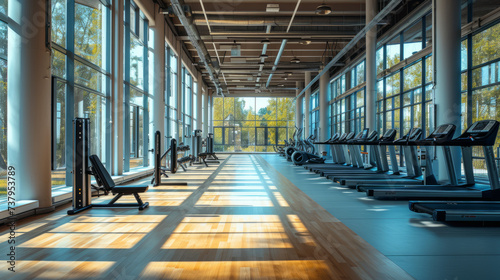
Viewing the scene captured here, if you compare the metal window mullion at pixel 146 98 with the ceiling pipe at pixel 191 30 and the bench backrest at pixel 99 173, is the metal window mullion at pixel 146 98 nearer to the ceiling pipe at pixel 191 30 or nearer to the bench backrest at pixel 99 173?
the ceiling pipe at pixel 191 30

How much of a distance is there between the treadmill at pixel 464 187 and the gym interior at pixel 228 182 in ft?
0.08

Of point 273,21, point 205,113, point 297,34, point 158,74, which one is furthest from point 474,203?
point 205,113

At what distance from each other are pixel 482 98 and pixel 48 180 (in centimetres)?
783

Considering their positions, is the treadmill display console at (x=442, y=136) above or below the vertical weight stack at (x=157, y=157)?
above

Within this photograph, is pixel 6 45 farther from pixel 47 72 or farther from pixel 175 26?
pixel 175 26

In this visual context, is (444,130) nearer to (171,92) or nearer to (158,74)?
(158,74)

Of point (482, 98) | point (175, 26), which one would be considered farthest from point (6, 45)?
point (175, 26)

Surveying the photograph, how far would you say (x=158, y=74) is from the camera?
10906 millimetres

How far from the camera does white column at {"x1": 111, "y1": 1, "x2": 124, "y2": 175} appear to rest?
7.45 m

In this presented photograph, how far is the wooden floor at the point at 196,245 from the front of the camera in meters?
2.36

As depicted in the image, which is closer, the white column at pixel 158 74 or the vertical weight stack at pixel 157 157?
the vertical weight stack at pixel 157 157

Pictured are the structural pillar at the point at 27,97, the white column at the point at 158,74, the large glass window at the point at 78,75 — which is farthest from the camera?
the white column at the point at 158,74

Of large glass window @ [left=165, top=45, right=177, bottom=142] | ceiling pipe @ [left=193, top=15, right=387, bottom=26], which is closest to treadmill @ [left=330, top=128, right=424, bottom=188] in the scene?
ceiling pipe @ [left=193, top=15, right=387, bottom=26]

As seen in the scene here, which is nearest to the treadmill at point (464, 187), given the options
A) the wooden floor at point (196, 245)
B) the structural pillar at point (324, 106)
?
the wooden floor at point (196, 245)
